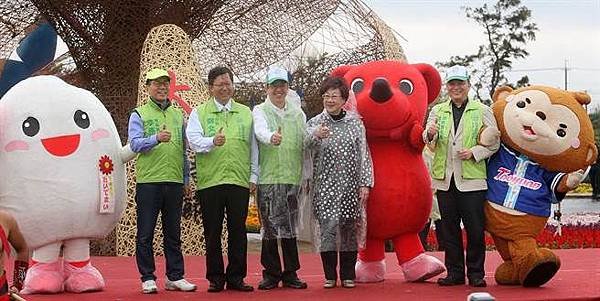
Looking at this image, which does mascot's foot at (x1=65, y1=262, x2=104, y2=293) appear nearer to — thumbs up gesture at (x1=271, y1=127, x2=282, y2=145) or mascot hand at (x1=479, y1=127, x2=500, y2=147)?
thumbs up gesture at (x1=271, y1=127, x2=282, y2=145)

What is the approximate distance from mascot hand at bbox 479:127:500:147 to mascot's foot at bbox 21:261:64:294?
9.96ft

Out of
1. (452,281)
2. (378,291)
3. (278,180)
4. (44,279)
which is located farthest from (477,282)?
(44,279)

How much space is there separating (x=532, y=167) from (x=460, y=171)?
0.51m

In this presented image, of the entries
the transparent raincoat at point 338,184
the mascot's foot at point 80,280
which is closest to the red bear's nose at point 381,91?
the transparent raincoat at point 338,184

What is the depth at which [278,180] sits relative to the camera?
667 centimetres

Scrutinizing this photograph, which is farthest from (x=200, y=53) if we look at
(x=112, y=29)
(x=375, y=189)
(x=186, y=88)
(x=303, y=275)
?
(x=375, y=189)

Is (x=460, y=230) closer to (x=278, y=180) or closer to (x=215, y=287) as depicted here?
(x=278, y=180)

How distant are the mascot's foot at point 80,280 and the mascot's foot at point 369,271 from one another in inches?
75.1

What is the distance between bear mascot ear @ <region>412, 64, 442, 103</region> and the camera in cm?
758

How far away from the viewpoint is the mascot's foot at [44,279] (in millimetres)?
6402

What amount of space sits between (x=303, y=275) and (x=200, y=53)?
5.71m

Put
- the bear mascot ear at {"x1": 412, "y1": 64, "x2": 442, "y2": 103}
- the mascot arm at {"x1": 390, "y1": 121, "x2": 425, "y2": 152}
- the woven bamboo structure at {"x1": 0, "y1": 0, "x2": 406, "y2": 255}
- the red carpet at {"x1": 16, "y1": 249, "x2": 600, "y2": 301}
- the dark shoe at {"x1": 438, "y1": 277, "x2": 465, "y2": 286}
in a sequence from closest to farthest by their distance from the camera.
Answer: the red carpet at {"x1": 16, "y1": 249, "x2": 600, "y2": 301} < the dark shoe at {"x1": 438, "y1": 277, "x2": 465, "y2": 286} < the mascot arm at {"x1": 390, "y1": 121, "x2": 425, "y2": 152} < the bear mascot ear at {"x1": 412, "y1": 64, "x2": 442, "y2": 103} < the woven bamboo structure at {"x1": 0, "y1": 0, "x2": 406, "y2": 255}

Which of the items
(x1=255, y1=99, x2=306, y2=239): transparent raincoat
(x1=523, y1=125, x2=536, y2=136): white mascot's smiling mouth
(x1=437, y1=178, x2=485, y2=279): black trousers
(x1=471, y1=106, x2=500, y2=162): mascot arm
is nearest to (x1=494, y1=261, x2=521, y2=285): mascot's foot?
(x1=437, y1=178, x2=485, y2=279): black trousers

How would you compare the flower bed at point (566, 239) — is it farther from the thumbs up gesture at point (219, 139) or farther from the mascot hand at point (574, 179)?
the thumbs up gesture at point (219, 139)
